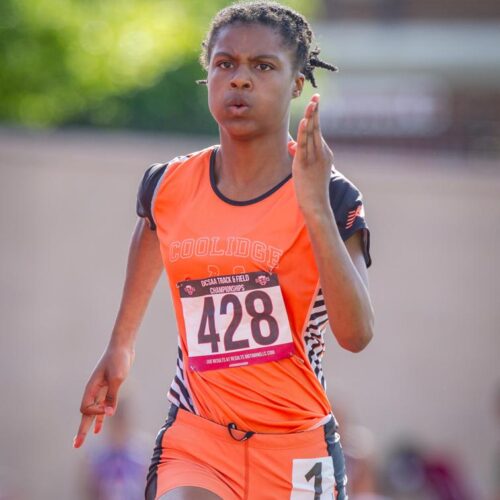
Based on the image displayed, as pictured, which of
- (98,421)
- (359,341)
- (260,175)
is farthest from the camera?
(98,421)

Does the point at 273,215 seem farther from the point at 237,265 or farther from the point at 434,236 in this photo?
the point at 434,236

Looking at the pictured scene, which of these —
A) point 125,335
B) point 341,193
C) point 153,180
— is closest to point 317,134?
point 341,193

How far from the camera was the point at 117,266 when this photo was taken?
1263 cm

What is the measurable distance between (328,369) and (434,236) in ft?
6.09

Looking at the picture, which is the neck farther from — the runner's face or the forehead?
the forehead

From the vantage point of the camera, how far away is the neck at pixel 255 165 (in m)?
4.25

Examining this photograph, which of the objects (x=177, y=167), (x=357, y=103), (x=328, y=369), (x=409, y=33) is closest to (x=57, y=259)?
(x=328, y=369)

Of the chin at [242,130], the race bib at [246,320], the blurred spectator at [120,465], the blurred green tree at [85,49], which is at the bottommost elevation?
the blurred spectator at [120,465]

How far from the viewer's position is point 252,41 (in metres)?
4.12

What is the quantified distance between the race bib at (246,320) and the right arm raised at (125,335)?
0.53 metres

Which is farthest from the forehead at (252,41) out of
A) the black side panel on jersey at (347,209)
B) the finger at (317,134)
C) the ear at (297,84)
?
the black side panel on jersey at (347,209)

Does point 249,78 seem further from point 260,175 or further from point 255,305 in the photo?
point 255,305

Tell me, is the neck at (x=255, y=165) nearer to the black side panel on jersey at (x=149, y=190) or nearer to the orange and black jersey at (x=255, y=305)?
the orange and black jersey at (x=255, y=305)

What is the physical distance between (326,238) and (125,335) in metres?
1.12
